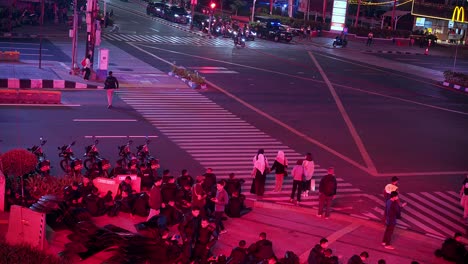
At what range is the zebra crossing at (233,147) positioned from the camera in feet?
57.8

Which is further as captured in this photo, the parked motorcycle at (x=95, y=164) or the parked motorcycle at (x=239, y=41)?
the parked motorcycle at (x=239, y=41)

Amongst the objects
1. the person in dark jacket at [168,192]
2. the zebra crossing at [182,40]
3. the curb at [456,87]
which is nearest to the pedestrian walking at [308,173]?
the person in dark jacket at [168,192]

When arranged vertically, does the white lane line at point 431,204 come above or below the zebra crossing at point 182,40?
below

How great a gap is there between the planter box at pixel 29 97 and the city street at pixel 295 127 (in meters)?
0.76

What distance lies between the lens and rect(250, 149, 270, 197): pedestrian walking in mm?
17438

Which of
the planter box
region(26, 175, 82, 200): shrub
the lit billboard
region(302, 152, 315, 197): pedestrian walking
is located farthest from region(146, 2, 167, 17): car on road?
region(26, 175, 82, 200): shrub

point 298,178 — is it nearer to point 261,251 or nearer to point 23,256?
point 261,251

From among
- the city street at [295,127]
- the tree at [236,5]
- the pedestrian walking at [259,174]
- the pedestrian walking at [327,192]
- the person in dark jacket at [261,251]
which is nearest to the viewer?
the person in dark jacket at [261,251]

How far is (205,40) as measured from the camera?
5734 centimetres

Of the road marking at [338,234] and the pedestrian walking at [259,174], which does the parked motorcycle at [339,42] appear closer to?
the pedestrian walking at [259,174]

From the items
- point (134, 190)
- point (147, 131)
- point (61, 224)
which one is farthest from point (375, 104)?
point (61, 224)

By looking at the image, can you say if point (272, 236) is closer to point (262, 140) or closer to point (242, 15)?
point (262, 140)

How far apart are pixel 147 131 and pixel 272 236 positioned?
10.2 metres

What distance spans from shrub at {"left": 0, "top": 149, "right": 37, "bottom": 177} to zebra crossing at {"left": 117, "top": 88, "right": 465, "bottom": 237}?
5.87 meters
